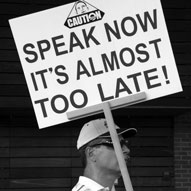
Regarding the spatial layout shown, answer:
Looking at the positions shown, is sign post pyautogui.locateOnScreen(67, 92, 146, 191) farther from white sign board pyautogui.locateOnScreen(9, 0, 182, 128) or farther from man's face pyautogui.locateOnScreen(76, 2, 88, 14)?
man's face pyautogui.locateOnScreen(76, 2, 88, 14)

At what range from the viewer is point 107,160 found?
429 centimetres

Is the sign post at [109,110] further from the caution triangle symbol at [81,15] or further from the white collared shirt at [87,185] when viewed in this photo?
the caution triangle symbol at [81,15]

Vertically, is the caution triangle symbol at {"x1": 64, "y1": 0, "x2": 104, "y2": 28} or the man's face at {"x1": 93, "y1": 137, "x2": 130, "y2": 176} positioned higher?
the caution triangle symbol at {"x1": 64, "y1": 0, "x2": 104, "y2": 28}

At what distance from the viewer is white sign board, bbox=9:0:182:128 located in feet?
14.0

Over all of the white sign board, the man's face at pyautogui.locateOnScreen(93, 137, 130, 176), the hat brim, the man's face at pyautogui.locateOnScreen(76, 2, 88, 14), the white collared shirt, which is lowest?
the white collared shirt

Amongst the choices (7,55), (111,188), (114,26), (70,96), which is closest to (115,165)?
(111,188)

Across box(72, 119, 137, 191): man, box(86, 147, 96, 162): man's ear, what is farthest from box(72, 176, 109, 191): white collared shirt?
box(86, 147, 96, 162): man's ear

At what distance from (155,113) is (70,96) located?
6023 mm

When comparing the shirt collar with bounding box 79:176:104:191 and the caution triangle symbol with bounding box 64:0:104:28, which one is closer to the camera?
the shirt collar with bounding box 79:176:104:191

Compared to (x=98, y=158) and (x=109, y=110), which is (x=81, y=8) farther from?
A: (x=98, y=158)

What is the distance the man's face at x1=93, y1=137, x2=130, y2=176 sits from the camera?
14.0 ft

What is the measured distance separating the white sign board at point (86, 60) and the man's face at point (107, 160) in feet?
0.81

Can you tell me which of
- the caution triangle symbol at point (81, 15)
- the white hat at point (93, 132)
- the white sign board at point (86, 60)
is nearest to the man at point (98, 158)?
the white hat at point (93, 132)

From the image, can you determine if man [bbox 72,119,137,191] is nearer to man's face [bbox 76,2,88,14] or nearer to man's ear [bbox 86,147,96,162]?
man's ear [bbox 86,147,96,162]
